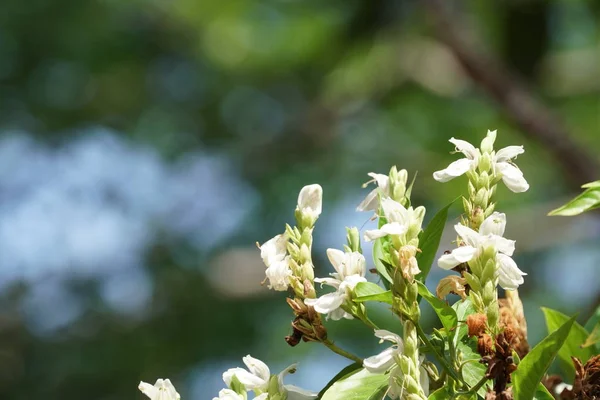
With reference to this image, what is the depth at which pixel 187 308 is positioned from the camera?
3.88 meters

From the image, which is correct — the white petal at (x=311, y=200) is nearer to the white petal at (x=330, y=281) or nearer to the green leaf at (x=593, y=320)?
the white petal at (x=330, y=281)

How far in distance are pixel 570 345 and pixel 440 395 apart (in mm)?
249

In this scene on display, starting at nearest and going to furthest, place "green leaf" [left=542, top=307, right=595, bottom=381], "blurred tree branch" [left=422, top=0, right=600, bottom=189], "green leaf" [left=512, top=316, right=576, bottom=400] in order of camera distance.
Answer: "green leaf" [left=512, top=316, right=576, bottom=400] → "green leaf" [left=542, top=307, right=595, bottom=381] → "blurred tree branch" [left=422, top=0, right=600, bottom=189]

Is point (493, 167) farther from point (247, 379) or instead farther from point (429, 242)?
point (247, 379)

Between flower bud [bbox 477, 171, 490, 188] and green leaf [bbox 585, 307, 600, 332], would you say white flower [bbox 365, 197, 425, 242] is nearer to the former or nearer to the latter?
flower bud [bbox 477, 171, 490, 188]

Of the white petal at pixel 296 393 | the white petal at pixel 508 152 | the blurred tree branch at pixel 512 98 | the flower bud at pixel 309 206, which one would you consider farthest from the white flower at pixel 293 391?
the blurred tree branch at pixel 512 98

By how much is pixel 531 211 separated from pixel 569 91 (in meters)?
0.95

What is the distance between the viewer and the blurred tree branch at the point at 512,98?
2850 mm

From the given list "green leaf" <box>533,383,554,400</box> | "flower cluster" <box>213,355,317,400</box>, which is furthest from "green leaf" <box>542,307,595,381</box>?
"flower cluster" <box>213,355,317,400</box>

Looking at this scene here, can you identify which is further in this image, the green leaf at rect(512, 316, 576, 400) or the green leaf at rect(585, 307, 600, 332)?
the green leaf at rect(585, 307, 600, 332)

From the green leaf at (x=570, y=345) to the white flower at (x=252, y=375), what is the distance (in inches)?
10.3

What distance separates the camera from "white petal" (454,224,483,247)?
496 mm

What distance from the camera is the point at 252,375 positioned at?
532mm

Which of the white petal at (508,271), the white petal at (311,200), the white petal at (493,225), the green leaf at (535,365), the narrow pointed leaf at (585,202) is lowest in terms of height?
the green leaf at (535,365)
